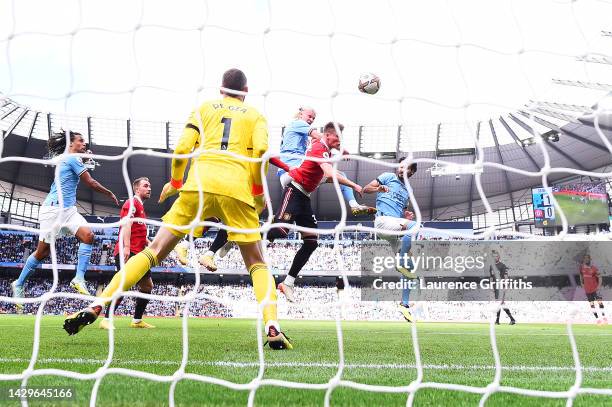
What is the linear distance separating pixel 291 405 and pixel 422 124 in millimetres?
27567

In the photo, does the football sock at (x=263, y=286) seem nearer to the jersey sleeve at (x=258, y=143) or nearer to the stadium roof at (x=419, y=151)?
the jersey sleeve at (x=258, y=143)

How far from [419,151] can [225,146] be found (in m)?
27.2

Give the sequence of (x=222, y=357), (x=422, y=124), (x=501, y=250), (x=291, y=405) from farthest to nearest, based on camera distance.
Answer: (x=422, y=124)
(x=501, y=250)
(x=222, y=357)
(x=291, y=405)

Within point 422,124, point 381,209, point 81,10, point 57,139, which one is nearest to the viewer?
point 81,10

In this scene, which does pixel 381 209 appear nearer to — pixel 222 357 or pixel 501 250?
pixel 222 357

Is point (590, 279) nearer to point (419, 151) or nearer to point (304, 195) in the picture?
point (304, 195)

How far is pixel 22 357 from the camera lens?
351cm

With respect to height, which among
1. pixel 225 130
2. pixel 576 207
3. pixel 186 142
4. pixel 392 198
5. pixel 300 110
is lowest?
pixel 186 142

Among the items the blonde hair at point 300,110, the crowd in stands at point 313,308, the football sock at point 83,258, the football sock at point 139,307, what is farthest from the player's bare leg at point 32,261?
the crowd in stands at point 313,308

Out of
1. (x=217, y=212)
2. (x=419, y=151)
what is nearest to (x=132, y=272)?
(x=217, y=212)

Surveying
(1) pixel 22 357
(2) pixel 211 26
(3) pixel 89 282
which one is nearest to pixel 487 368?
(2) pixel 211 26

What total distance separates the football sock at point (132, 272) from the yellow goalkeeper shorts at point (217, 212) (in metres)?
0.22

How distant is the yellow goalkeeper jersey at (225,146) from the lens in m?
3.16

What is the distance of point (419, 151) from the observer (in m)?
29.4
